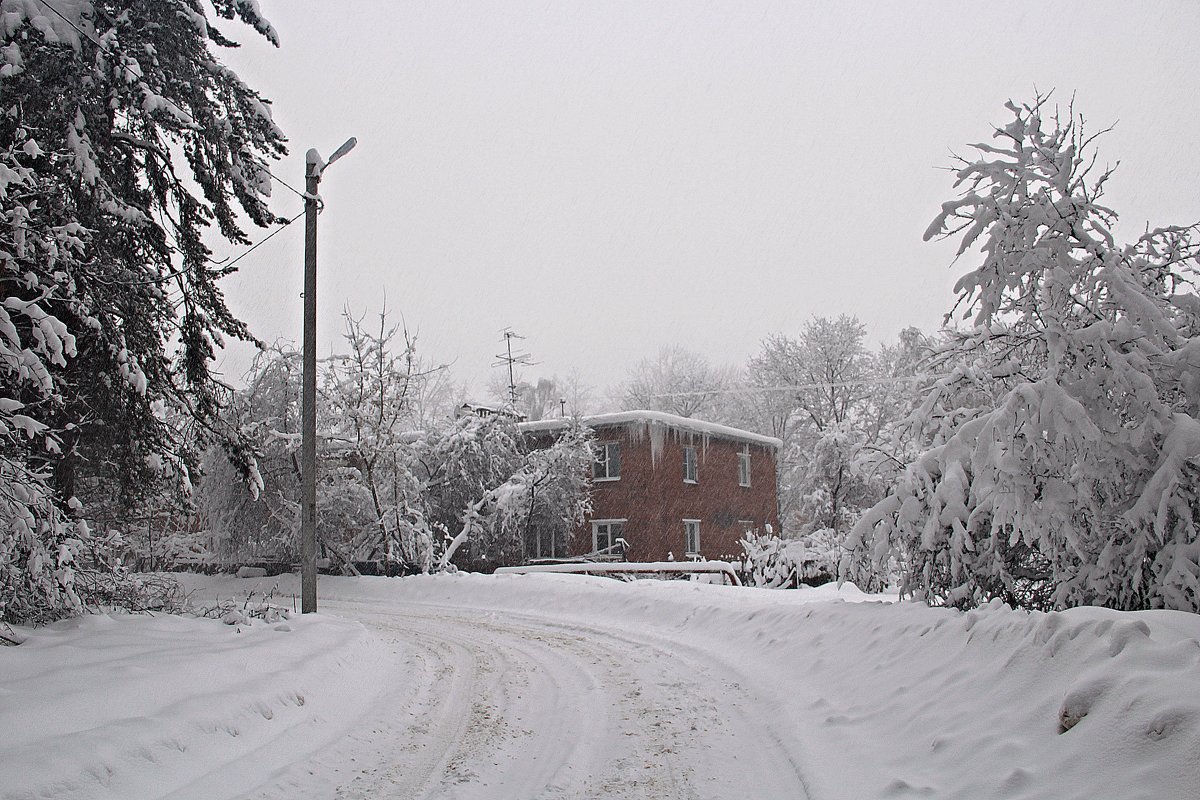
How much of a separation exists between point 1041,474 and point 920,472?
1.24 m

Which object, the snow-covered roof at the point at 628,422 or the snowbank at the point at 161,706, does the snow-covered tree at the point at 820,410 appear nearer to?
the snow-covered roof at the point at 628,422

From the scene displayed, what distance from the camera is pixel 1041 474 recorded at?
7.48 m

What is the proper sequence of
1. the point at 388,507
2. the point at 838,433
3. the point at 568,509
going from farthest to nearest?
the point at 838,433
the point at 568,509
the point at 388,507

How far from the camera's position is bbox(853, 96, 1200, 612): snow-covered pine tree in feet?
23.0

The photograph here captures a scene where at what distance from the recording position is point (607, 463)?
29484 millimetres

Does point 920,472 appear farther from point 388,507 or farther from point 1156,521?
point 388,507

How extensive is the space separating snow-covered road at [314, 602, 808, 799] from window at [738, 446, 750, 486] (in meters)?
23.0

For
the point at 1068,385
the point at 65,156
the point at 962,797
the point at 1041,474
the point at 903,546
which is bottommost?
the point at 962,797

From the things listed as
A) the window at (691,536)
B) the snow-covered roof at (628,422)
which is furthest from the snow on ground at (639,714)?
the window at (691,536)

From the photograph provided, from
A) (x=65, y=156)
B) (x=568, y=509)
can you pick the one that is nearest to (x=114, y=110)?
(x=65, y=156)

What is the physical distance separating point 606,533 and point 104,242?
850 inches

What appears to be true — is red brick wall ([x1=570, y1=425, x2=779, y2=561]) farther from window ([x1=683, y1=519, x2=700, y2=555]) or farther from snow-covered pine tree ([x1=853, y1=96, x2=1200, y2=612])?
snow-covered pine tree ([x1=853, y1=96, x2=1200, y2=612])

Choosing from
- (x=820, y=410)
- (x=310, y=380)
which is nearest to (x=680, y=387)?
(x=820, y=410)

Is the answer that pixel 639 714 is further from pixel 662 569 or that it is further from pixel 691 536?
pixel 691 536
